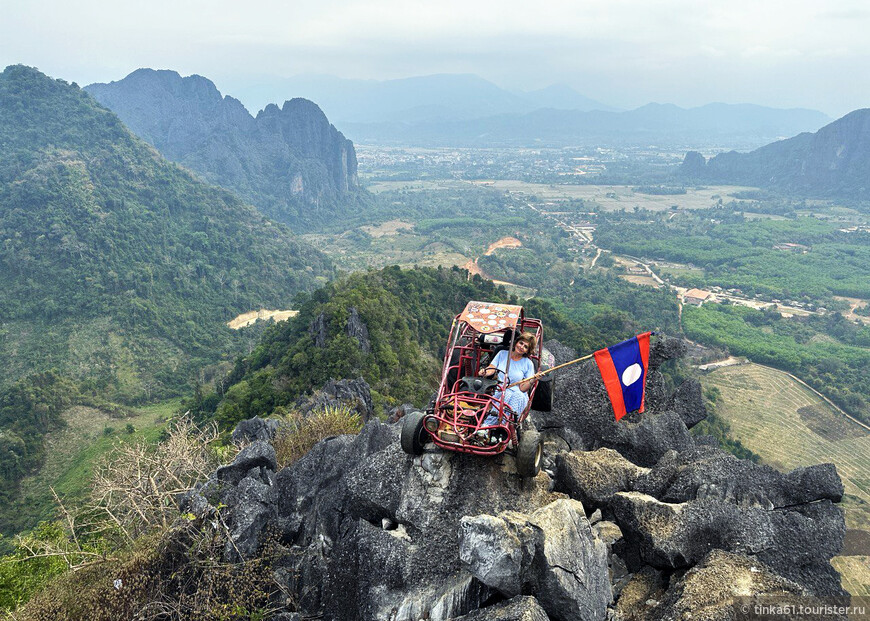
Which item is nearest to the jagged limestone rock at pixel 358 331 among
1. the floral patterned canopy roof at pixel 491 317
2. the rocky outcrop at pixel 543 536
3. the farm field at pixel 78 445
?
the farm field at pixel 78 445

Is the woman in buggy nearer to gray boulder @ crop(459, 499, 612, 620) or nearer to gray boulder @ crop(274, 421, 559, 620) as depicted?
gray boulder @ crop(274, 421, 559, 620)

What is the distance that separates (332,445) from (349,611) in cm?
475

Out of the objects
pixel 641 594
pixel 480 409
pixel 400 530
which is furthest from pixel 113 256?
pixel 641 594

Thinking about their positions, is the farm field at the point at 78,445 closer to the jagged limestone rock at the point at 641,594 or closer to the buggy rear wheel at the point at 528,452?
the buggy rear wheel at the point at 528,452

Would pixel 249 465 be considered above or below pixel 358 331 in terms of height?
above

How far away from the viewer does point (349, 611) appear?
776cm

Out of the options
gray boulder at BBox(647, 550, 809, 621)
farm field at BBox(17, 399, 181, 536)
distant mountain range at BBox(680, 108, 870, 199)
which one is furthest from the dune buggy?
distant mountain range at BBox(680, 108, 870, 199)

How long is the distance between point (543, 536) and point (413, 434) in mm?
2716

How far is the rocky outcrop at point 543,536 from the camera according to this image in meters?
6.71

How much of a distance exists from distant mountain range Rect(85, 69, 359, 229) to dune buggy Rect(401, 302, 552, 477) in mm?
144122

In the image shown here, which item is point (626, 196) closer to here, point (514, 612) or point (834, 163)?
point (834, 163)

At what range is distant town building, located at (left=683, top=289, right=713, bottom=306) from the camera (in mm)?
76938

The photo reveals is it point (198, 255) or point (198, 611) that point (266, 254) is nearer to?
point (198, 255)

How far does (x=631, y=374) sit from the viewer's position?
9.58m
